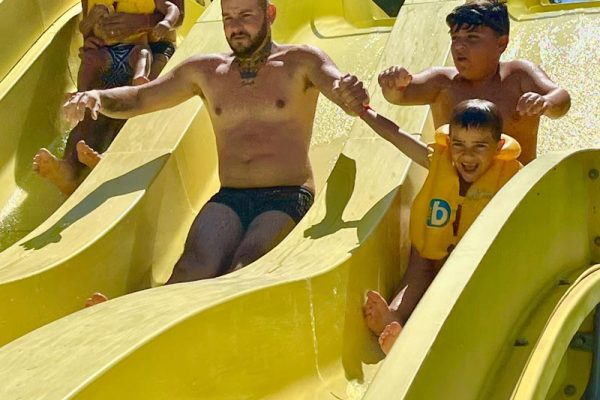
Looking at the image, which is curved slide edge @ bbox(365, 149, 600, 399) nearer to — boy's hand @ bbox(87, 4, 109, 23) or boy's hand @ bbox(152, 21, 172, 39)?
boy's hand @ bbox(152, 21, 172, 39)

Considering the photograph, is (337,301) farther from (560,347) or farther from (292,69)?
(292,69)

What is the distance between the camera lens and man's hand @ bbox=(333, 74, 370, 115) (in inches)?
115

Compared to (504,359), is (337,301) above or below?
below

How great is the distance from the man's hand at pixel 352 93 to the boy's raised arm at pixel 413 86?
15 centimetres

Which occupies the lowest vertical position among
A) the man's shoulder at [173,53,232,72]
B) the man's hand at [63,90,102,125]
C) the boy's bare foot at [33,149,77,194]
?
the boy's bare foot at [33,149,77,194]

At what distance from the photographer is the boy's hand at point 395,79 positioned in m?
3.04

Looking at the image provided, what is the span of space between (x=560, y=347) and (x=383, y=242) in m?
0.85

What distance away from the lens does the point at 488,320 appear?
1.97 metres

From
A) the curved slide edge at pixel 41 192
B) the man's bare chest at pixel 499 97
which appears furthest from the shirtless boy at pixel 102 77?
the man's bare chest at pixel 499 97

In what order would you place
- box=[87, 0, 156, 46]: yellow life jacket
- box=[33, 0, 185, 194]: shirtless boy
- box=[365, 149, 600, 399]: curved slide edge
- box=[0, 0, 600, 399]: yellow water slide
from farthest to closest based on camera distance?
box=[87, 0, 156, 46]: yellow life jacket → box=[33, 0, 185, 194]: shirtless boy → box=[0, 0, 600, 399]: yellow water slide → box=[365, 149, 600, 399]: curved slide edge

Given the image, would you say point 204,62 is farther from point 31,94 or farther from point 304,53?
point 31,94

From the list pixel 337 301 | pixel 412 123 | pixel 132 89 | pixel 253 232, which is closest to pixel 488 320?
pixel 337 301

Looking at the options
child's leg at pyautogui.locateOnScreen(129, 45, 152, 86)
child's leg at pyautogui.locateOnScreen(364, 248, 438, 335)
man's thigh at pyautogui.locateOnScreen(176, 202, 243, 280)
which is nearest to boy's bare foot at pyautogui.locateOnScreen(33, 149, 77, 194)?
child's leg at pyautogui.locateOnScreen(129, 45, 152, 86)

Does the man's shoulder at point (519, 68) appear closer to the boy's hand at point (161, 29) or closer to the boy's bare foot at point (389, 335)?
the boy's bare foot at point (389, 335)
